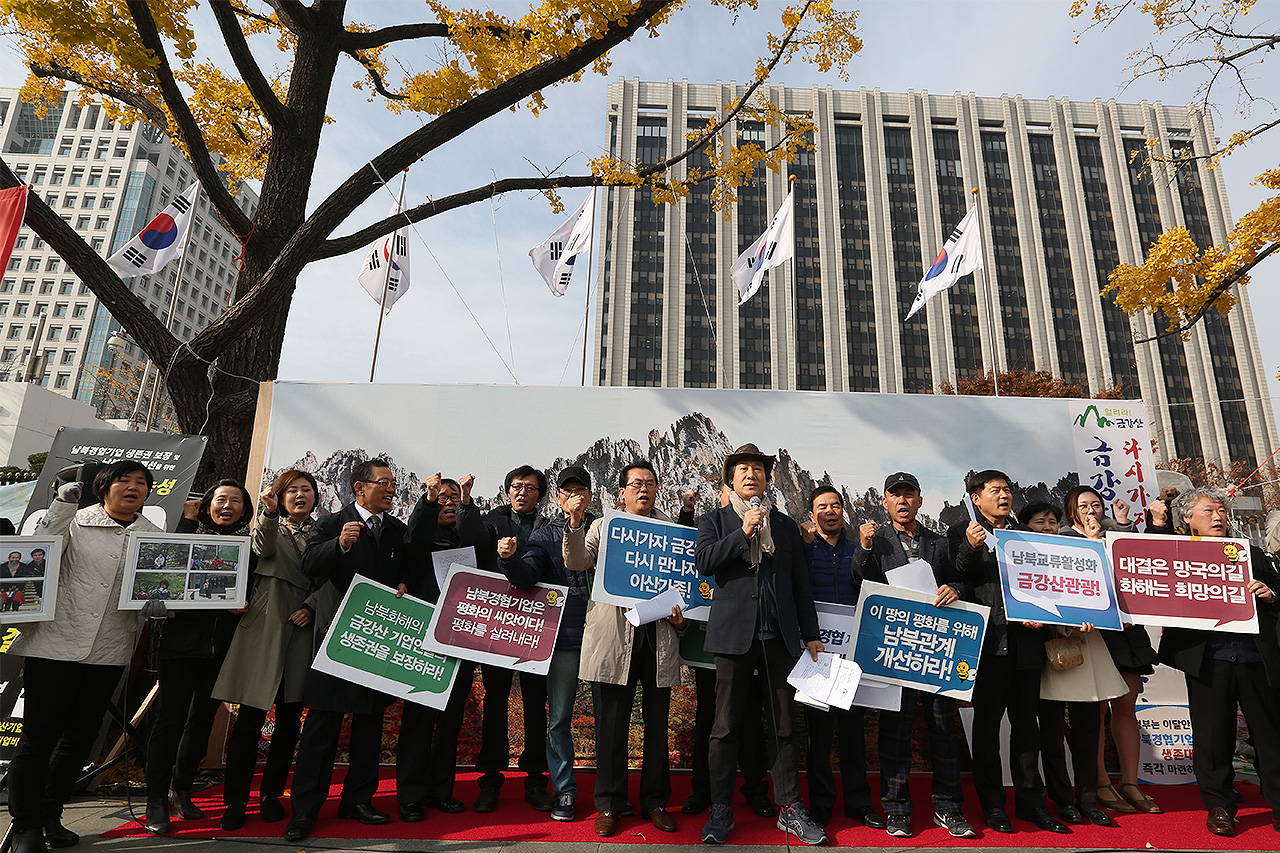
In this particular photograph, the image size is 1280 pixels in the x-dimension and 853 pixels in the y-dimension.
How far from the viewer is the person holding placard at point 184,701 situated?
12.3 feet

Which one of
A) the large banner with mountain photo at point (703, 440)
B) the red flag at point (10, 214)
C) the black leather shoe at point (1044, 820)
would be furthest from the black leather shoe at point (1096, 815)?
the red flag at point (10, 214)

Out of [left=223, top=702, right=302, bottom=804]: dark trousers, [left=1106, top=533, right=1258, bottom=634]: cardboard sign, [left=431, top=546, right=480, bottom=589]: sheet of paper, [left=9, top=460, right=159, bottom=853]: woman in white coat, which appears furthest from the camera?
[left=431, top=546, right=480, bottom=589]: sheet of paper

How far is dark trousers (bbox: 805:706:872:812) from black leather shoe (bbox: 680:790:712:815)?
1.98ft

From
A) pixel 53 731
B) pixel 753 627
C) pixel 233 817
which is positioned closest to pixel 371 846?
pixel 233 817

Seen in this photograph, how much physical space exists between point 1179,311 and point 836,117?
5811 cm

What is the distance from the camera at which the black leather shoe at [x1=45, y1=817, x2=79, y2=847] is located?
341 centimetres

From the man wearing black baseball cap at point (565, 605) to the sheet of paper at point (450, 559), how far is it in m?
0.19

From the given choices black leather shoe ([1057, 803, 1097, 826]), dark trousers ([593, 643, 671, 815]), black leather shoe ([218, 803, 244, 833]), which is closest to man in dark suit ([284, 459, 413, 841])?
black leather shoe ([218, 803, 244, 833])

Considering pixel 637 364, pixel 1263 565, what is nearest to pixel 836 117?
pixel 637 364

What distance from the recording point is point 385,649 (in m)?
3.99

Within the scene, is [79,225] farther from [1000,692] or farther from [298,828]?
[1000,692]

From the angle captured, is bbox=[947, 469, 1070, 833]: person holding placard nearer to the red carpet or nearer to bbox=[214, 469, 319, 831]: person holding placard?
the red carpet

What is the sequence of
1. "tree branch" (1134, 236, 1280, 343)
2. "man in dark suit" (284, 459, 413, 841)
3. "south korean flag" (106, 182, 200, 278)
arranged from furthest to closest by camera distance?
"south korean flag" (106, 182, 200, 278)
"tree branch" (1134, 236, 1280, 343)
"man in dark suit" (284, 459, 413, 841)

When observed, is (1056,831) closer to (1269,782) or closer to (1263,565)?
(1269,782)
